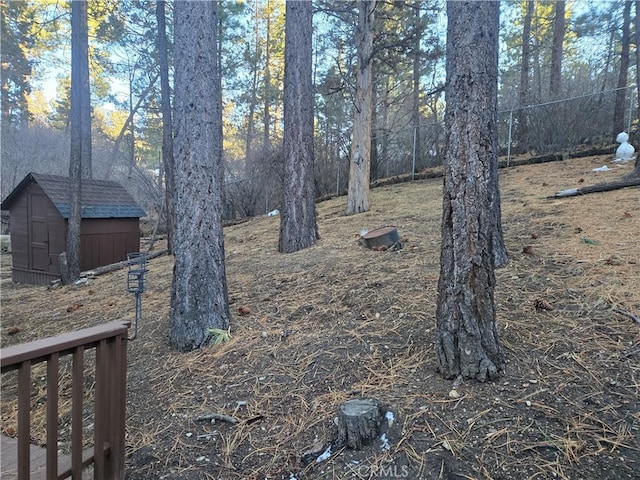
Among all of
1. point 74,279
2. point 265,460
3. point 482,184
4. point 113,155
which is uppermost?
point 113,155

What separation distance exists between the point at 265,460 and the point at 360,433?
1.56 ft

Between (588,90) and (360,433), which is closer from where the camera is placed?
(360,433)

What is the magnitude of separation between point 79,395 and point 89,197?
953cm

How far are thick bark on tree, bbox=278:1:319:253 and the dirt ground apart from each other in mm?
1288

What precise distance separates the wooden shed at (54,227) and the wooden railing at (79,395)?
8.48 metres

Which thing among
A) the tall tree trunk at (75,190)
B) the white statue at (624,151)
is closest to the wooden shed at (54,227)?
the tall tree trunk at (75,190)

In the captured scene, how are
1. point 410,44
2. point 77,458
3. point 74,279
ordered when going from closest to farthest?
point 77,458 → point 74,279 → point 410,44

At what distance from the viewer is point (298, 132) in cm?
569

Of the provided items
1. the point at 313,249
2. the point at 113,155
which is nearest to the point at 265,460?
the point at 313,249

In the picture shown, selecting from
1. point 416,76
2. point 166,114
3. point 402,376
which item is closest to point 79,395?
point 402,376

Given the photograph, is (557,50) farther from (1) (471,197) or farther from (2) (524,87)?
(1) (471,197)

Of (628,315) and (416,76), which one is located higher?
(416,76)

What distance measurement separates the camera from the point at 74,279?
25.5 feet

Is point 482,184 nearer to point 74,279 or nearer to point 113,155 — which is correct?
point 74,279
